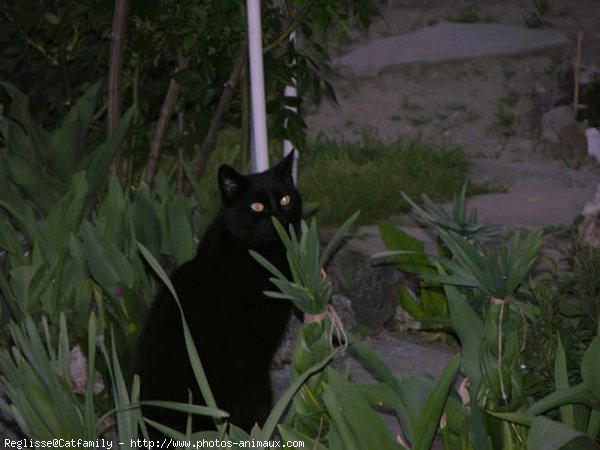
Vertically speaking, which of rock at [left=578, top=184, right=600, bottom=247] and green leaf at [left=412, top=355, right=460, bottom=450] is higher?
green leaf at [left=412, top=355, right=460, bottom=450]

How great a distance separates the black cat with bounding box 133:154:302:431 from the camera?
9.51 feet

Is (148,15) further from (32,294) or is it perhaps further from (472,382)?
(472,382)

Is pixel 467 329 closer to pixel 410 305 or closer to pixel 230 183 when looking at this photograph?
pixel 230 183

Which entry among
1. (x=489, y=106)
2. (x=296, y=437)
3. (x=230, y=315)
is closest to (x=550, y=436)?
(x=296, y=437)

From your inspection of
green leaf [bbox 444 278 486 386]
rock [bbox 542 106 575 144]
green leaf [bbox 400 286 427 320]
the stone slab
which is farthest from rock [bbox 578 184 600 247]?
the stone slab

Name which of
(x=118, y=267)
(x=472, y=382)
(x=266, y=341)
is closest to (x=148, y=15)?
(x=118, y=267)

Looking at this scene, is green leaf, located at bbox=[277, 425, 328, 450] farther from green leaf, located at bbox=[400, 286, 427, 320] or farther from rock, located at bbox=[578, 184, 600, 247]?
rock, located at bbox=[578, 184, 600, 247]

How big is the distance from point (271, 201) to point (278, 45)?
0.91 meters

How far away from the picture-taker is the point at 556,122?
278 inches

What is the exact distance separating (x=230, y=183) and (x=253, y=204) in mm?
95

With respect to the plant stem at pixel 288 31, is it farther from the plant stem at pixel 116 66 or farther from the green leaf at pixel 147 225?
the green leaf at pixel 147 225

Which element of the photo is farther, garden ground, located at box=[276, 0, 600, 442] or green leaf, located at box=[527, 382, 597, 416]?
garden ground, located at box=[276, 0, 600, 442]

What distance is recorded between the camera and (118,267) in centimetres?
350

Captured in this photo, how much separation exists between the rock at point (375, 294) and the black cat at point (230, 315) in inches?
27.8
